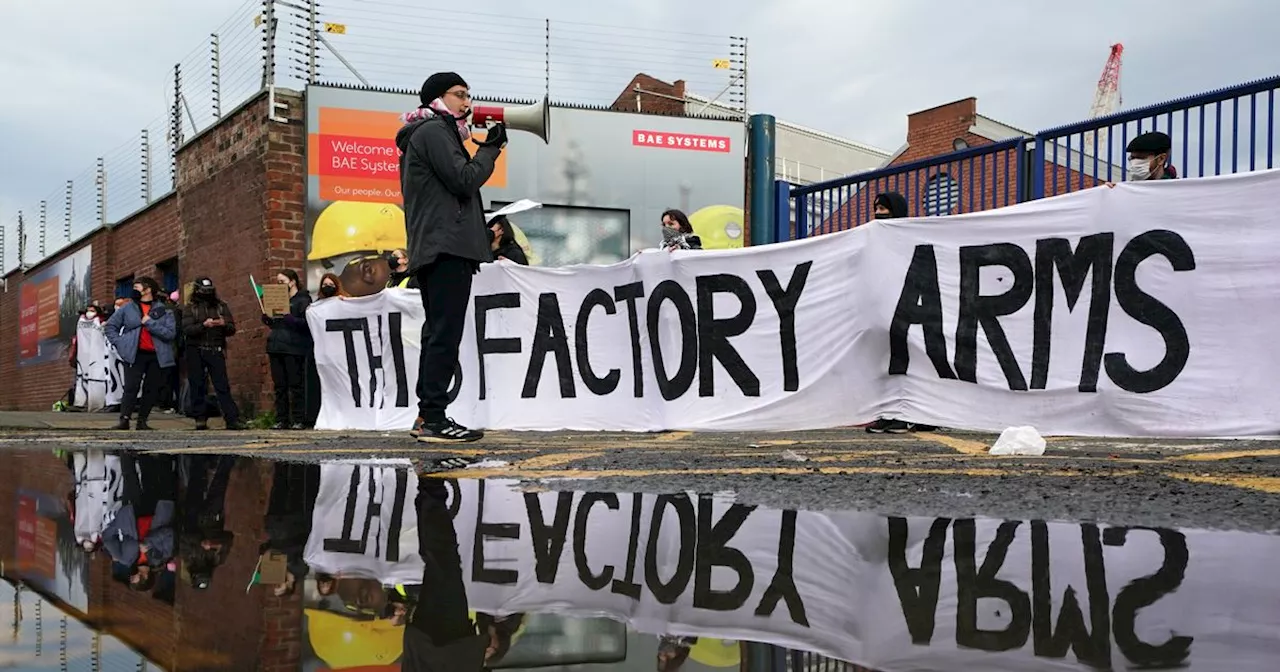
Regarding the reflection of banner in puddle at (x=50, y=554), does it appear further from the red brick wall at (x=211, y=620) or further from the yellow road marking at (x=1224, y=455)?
the yellow road marking at (x=1224, y=455)

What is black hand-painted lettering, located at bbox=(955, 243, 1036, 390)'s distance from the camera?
216 inches

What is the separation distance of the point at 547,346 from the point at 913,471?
4.30 m

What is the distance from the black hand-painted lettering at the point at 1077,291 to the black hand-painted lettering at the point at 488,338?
374 centimetres

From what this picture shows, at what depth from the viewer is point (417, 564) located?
1998mm

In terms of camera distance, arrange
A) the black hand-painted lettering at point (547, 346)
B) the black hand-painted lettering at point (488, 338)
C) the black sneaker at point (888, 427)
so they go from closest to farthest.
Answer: the black sneaker at point (888, 427) → the black hand-painted lettering at point (547, 346) → the black hand-painted lettering at point (488, 338)

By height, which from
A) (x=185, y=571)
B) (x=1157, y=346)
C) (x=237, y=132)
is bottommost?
(x=185, y=571)

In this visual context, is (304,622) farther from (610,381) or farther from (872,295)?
(610,381)

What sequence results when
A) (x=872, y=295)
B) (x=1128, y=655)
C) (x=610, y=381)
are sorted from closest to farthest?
1. (x=1128, y=655)
2. (x=872, y=295)
3. (x=610, y=381)

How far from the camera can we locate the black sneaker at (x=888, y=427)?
20.0 feet

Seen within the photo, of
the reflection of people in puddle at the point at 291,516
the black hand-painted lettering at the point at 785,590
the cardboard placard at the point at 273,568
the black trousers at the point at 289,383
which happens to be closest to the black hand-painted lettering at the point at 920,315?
the reflection of people in puddle at the point at 291,516

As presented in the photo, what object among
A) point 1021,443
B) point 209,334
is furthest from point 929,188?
point 209,334

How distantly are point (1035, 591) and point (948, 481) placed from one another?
5.04ft

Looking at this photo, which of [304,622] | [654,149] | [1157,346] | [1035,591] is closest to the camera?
[304,622]

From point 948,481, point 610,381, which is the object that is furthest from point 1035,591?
point 610,381
